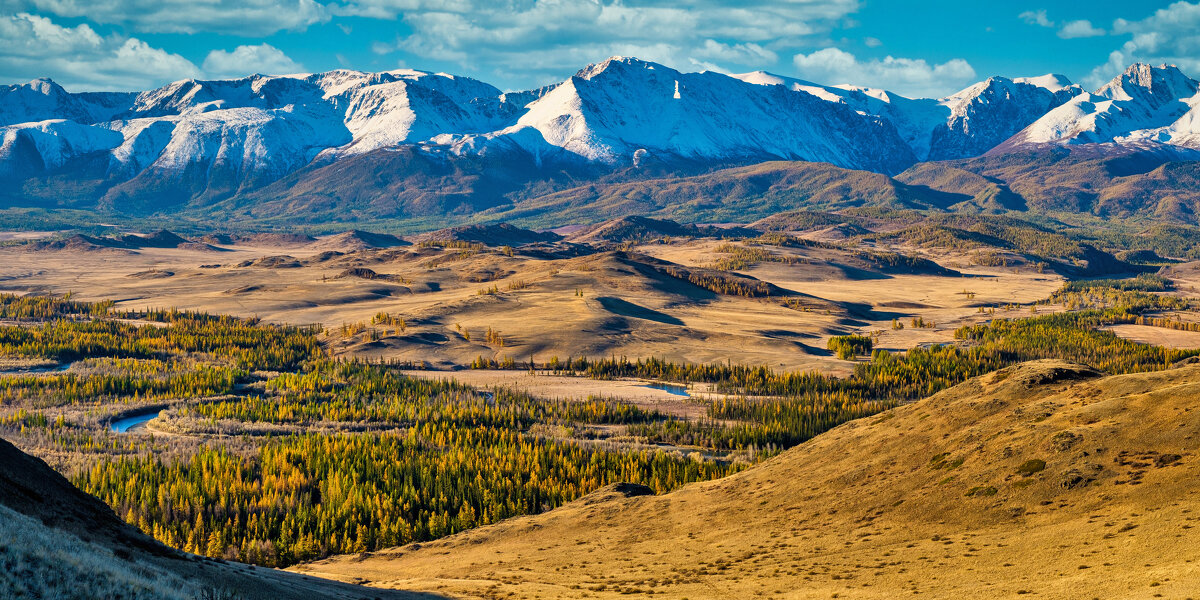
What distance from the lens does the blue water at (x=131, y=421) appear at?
83.1 metres

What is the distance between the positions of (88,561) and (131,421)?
69.5 m

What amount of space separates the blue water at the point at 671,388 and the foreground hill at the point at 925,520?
4390 cm

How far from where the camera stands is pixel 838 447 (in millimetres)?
56875

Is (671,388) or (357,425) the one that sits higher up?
(357,425)

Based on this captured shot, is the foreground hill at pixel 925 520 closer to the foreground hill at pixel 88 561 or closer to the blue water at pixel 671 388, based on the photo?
the foreground hill at pixel 88 561

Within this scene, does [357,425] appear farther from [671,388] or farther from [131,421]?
[671,388]

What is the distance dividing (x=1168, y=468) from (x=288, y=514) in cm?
4946

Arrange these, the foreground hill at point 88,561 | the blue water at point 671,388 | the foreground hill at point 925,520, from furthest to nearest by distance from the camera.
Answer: the blue water at point 671,388, the foreground hill at point 925,520, the foreground hill at point 88,561

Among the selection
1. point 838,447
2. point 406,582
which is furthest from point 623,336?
point 406,582

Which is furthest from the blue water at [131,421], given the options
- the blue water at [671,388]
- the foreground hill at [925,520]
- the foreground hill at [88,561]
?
the foreground hill at [88,561]

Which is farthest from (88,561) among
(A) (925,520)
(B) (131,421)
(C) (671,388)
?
(C) (671,388)

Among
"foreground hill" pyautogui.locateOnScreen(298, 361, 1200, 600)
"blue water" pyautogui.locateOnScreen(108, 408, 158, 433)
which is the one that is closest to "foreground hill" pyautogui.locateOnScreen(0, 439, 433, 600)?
"foreground hill" pyautogui.locateOnScreen(298, 361, 1200, 600)

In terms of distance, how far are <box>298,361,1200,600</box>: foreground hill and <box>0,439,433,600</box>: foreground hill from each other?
10.4 meters

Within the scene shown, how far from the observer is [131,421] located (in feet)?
284
